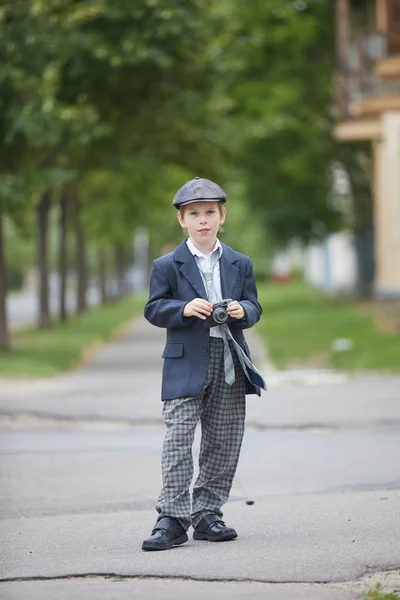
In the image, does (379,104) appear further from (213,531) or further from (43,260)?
(213,531)

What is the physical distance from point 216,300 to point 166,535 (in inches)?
42.7

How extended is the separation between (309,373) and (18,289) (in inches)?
3679

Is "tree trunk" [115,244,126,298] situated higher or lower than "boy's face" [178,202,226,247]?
higher

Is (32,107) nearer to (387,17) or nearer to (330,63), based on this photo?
(387,17)

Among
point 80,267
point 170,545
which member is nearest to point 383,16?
point 80,267

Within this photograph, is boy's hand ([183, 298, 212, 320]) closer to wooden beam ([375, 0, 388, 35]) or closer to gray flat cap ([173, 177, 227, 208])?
gray flat cap ([173, 177, 227, 208])

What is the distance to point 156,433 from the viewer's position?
1264 cm

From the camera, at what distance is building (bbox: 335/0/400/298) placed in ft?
85.5

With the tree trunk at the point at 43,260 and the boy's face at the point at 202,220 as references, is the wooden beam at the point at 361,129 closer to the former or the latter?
the tree trunk at the point at 43,260

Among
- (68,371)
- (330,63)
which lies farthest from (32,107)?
(330,63)

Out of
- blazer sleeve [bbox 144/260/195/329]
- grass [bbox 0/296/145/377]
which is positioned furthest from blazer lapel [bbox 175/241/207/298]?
grass [bbox 0/296/145/377]

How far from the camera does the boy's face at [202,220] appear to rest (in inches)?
268

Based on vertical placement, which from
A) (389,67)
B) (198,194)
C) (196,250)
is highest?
(389,67)

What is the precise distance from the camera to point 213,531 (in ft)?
22.7
